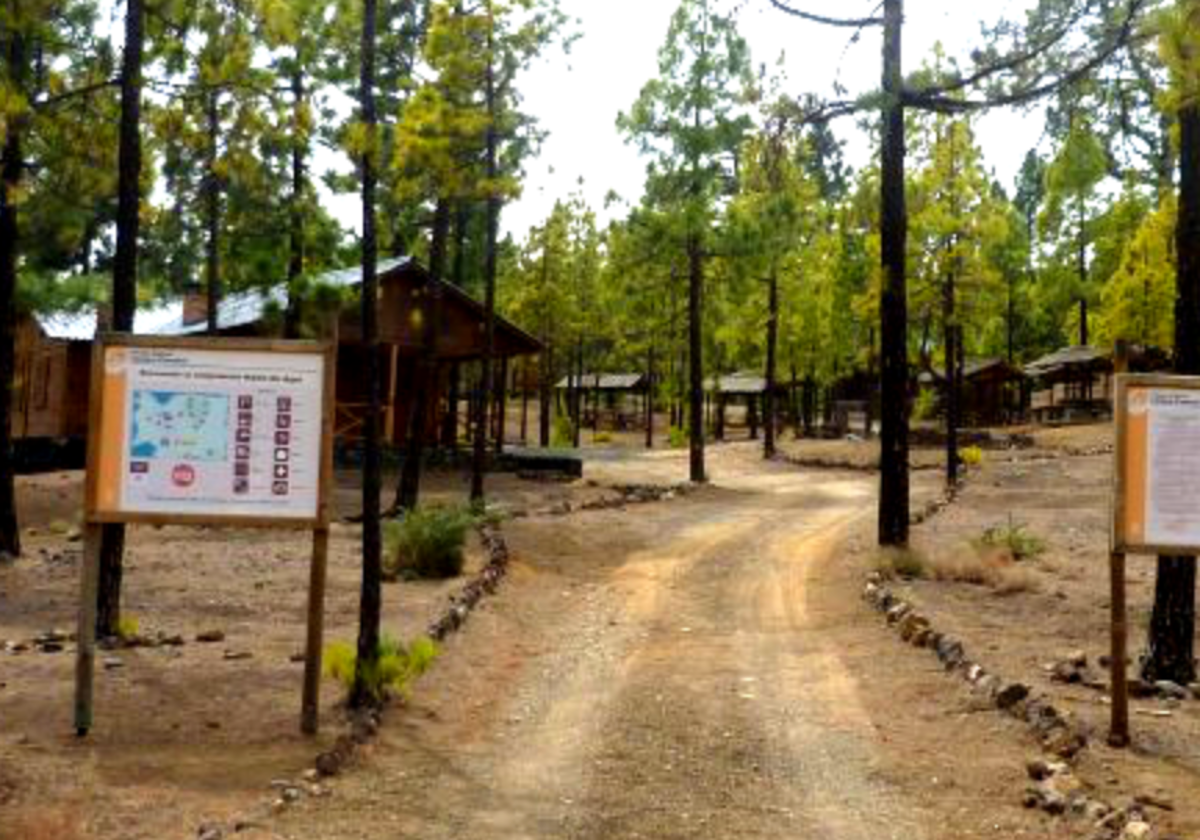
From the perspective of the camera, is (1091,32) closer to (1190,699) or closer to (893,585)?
(1190,699)

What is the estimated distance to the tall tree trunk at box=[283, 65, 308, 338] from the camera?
12.7 meters

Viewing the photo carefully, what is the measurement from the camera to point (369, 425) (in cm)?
947

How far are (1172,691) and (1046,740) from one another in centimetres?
207

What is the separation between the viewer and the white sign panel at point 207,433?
860 cm

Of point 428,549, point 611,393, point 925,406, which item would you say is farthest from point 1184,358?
point 611,393

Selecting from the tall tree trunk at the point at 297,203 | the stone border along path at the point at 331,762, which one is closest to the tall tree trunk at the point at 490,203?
the tall tree trunk at the point at 297,203

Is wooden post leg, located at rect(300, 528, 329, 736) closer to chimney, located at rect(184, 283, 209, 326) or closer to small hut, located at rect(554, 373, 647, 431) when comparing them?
chimney, located at rect(184, 283, 209, 326)

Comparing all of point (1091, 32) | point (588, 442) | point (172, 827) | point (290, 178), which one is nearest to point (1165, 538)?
point (1091, 32)

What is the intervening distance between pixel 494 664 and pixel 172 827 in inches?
193

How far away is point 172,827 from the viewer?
21.6ft

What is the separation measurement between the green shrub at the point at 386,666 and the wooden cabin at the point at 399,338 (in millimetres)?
21180

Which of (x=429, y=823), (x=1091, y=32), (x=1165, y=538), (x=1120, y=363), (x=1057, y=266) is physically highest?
(x=1057, y=266)

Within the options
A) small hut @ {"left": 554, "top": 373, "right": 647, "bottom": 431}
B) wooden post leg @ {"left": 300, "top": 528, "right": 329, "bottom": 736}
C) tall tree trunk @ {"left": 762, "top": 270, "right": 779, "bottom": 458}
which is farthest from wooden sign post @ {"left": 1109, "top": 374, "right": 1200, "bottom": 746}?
small hut @ {"left": 554, "top": 373, "right": 647, "bottom": 431}

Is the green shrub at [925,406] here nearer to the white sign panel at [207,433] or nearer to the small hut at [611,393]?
the small hut at [611,393]
